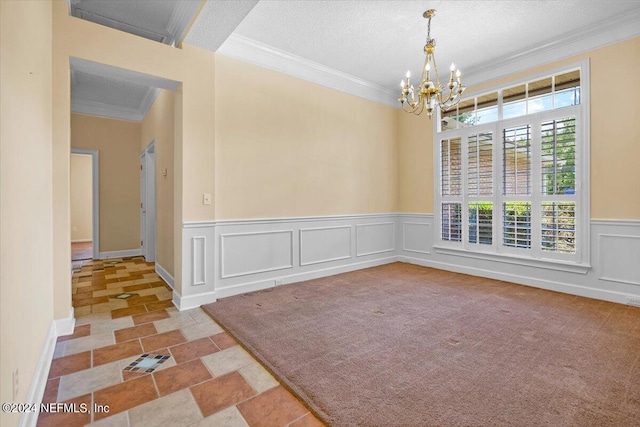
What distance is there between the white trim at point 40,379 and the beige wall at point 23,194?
0.18ft

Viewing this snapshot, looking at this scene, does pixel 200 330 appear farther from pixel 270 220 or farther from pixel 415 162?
pixel 415 162

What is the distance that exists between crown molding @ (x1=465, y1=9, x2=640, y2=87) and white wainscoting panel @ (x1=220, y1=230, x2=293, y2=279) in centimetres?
370

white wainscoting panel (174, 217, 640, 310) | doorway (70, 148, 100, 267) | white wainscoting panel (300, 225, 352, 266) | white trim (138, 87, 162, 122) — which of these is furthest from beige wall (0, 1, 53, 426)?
doorway (70, 148, 100, 267)

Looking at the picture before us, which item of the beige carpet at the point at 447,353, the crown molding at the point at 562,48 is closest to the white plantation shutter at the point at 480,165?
the crown molding at the point at 562,48

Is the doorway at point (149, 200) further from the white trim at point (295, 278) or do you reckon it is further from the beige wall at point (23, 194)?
the beige wall at point (23, 194)

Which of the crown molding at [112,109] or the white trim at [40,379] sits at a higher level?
the crown molding at [112,109]

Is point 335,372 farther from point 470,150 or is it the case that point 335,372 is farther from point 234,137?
point 470,150

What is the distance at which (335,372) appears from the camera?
6.75 ft

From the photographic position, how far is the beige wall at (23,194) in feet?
4.10

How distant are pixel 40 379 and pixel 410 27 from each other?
439 cm

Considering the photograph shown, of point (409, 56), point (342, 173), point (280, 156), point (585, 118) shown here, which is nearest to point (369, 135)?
point (342, 173)

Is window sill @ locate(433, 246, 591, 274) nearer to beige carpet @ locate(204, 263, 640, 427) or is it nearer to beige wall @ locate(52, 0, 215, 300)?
beige carpet @ locate(204, 263, 640, 427)

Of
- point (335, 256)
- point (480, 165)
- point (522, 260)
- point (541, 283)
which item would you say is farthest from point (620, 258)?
point (335, 256)

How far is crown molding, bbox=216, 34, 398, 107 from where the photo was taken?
369cm
